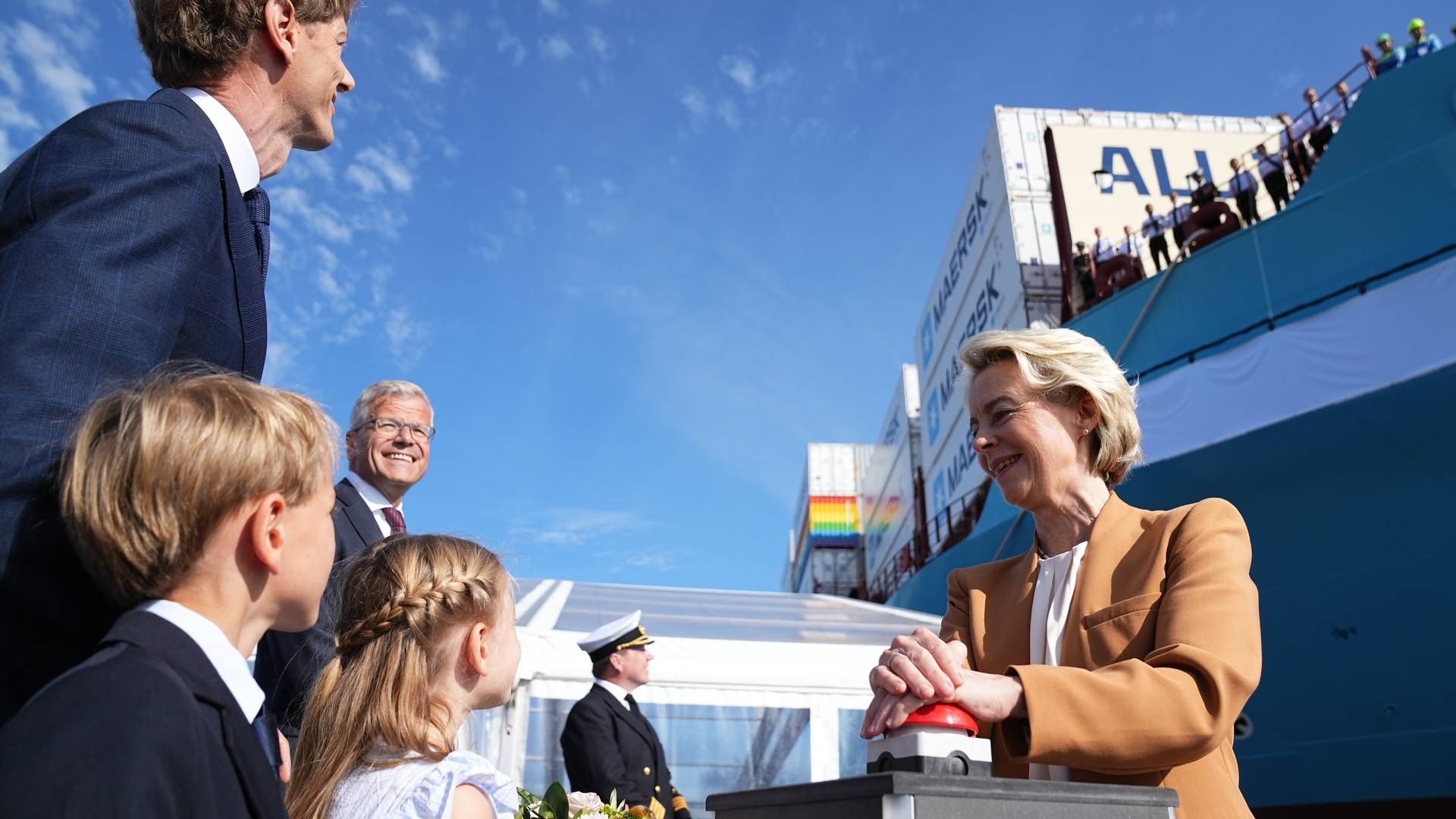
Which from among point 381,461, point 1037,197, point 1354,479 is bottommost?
point 381,461

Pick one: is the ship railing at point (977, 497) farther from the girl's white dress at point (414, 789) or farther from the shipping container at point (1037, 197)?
the girl's white dress at point (414, 789)

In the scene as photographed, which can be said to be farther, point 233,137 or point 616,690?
point 616,690

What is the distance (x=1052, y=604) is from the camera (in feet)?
5.74

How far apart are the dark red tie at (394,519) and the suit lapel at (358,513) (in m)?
0.17

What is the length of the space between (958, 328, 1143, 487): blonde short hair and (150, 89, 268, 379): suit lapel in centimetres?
128

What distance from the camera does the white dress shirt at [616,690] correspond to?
15.3 ft

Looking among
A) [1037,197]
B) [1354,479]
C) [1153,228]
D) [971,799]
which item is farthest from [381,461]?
[1037,197]

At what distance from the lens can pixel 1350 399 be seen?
673cm

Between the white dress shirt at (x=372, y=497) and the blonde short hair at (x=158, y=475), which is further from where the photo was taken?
the white dress shirt at (x=372, y=497)

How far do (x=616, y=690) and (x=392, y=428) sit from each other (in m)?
2.08

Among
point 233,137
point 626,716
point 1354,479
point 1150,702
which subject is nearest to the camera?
point 1150,702

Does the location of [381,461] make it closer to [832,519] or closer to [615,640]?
→ [615,640]

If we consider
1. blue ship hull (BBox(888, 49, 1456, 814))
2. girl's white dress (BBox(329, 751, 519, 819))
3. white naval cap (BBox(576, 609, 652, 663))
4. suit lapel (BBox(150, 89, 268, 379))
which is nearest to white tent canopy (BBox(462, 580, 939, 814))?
white naval cap (BBox(576, 609, 652, 663))

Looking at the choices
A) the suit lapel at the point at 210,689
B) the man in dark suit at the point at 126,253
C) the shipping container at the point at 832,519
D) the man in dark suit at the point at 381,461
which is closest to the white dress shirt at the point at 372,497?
the man in dark suit at the point at 381,461
